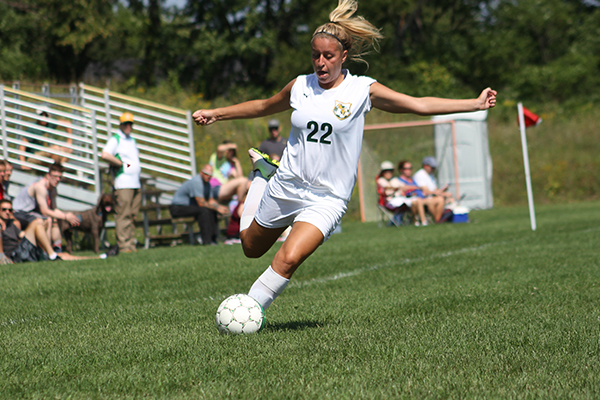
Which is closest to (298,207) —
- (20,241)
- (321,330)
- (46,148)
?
(321,330)

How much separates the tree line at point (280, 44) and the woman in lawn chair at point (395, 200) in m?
16.5

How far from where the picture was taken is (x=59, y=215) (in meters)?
11.5

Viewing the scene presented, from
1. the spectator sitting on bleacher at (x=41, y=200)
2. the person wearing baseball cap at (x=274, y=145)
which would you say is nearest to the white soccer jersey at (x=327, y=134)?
the spectator sitting on bleacher at (x=41, y=200)

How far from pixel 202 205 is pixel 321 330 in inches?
349

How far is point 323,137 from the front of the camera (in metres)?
4.62

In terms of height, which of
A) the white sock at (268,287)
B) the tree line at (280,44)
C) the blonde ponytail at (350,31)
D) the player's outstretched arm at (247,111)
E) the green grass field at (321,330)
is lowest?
the green grass field at (321,330)

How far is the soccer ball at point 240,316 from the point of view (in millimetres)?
4664

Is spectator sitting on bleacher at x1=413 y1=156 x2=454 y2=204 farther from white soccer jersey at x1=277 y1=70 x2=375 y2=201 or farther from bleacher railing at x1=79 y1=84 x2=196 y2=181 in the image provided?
white soccer jersey at x1=277 y1=70 x2=375 y2=201

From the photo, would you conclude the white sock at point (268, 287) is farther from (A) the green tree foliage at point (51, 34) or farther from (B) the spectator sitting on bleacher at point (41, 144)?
(A) the green tree foliage at point (51, 34)

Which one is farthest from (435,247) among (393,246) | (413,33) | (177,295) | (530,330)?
(413,33)

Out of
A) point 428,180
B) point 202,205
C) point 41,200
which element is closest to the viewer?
point 41,200

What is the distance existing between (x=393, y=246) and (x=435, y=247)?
0.68 m

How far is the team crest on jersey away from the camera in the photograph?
4602 mm

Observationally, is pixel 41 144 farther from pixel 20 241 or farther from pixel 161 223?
pixel 20 241
